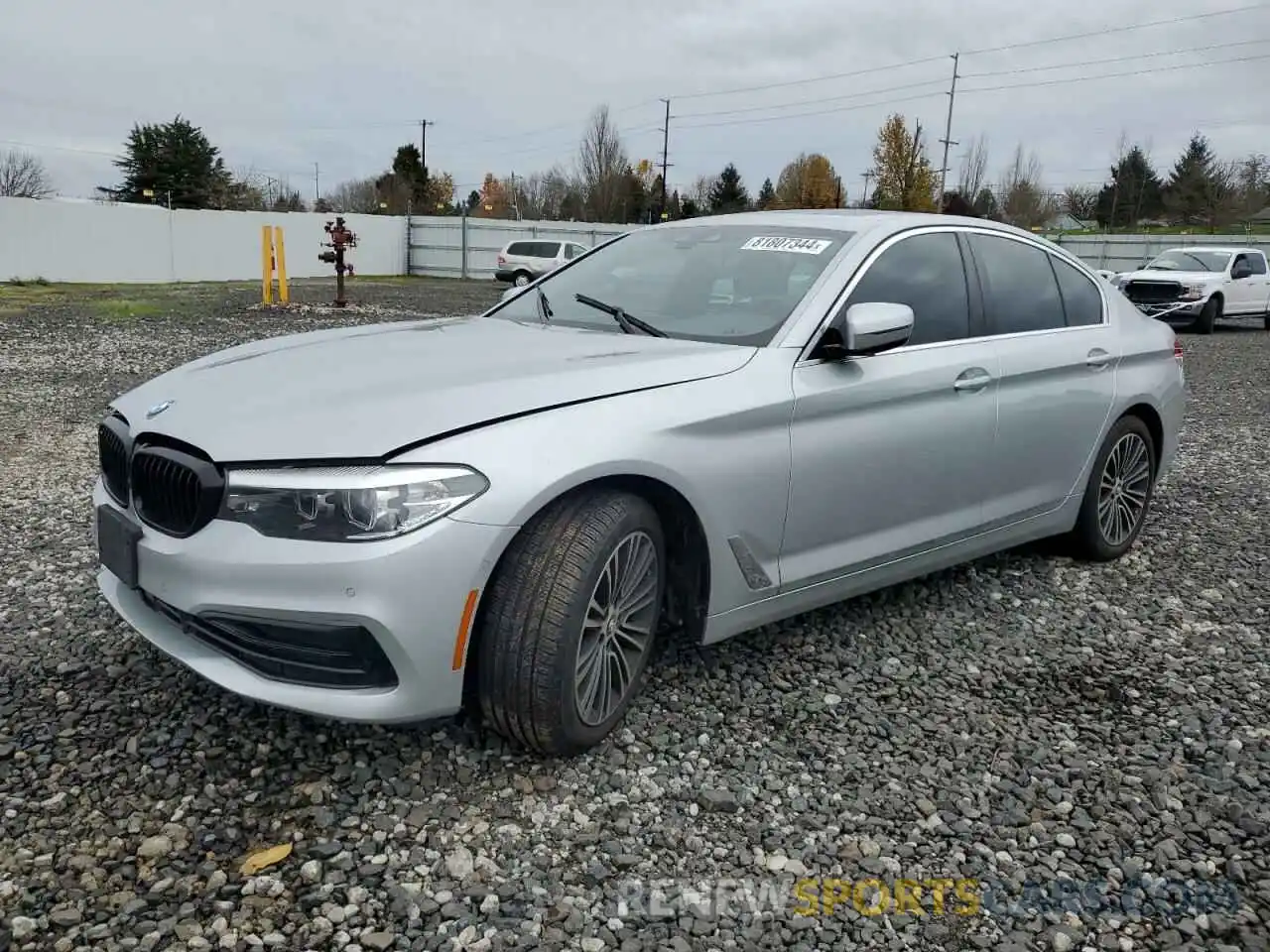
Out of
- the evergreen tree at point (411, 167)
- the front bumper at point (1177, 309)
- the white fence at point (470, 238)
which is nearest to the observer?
the front bumper at point (1177, 309)

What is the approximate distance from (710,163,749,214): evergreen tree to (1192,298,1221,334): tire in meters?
52.5

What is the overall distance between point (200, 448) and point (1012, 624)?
3073 millimetres

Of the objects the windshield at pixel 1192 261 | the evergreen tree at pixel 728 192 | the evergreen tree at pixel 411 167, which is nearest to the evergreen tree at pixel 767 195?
the evergreen tree at pixel 728 192

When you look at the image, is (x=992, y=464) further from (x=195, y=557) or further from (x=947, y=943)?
(x=195, y=557)

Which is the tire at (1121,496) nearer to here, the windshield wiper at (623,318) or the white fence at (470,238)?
the windshield wiper at (623,318)

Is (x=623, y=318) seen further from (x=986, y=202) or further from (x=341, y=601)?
(x=986, y=202)

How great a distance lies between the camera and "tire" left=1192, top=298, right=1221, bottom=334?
Result: 750 inches

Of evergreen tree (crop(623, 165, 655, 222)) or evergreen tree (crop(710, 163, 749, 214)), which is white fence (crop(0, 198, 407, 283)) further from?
evergreen tree (crop(710, 163, 749, 214))

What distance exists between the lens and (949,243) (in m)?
4.14

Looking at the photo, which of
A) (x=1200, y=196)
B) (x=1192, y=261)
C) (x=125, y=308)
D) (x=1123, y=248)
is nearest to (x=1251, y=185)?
(x=1200, y=196)

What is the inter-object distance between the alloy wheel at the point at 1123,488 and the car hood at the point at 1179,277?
16.1 metres

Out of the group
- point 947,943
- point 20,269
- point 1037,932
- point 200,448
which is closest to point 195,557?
point 200,448

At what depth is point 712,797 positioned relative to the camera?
110 inches

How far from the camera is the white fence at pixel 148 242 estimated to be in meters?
27.1
